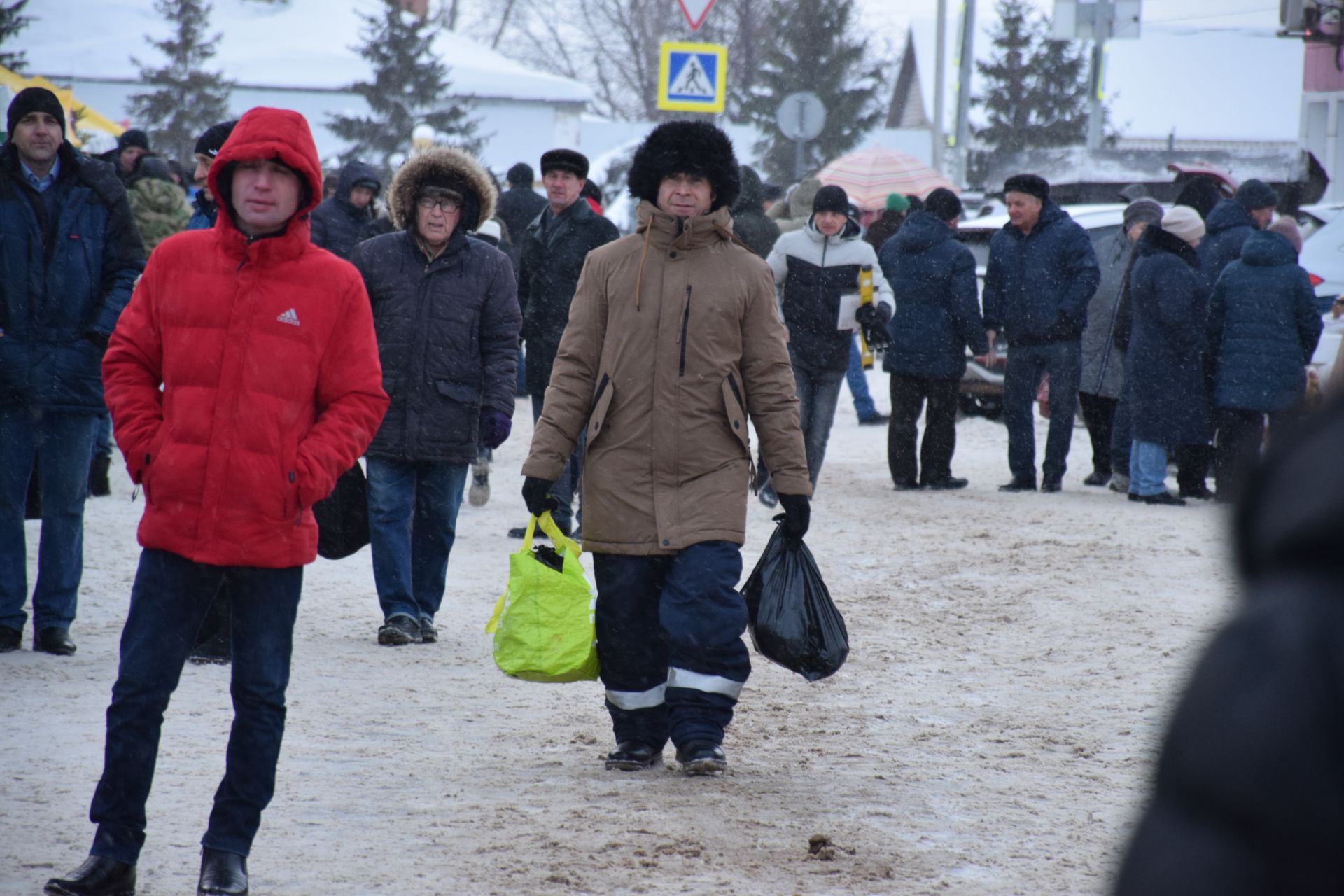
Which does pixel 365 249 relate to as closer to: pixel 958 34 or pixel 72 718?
pixel 72 718

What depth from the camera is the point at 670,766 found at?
16.6 feet

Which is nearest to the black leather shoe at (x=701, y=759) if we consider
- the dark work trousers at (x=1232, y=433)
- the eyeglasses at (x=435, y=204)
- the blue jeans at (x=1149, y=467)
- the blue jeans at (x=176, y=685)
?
the blue jeans at (x=176, y=685)

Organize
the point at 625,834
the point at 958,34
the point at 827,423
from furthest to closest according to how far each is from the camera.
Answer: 1. the point at 958,34
2. the point at 827,423
3. the point at 625,834

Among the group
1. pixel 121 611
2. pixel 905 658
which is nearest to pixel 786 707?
pixel 905 658

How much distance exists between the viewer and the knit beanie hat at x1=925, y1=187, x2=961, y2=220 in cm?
1134

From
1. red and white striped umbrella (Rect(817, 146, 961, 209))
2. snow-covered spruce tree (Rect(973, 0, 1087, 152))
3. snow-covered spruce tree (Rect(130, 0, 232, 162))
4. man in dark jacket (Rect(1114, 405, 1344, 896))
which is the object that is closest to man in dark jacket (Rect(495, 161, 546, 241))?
red and white striped umbrella (Rect(817, 146, 961, 209))

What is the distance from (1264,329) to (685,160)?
6386 mm

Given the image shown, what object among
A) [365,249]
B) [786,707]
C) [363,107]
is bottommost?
[786,707]

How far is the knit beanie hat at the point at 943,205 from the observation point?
1134 cm

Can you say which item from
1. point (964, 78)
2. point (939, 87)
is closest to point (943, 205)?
point (964, 78)

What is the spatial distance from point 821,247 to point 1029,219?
1.78 metres

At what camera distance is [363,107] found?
48312 mm

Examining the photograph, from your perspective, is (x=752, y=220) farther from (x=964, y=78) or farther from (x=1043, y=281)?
(x=964, y=78)

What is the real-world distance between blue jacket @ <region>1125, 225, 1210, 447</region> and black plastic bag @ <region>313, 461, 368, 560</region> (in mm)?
6837
